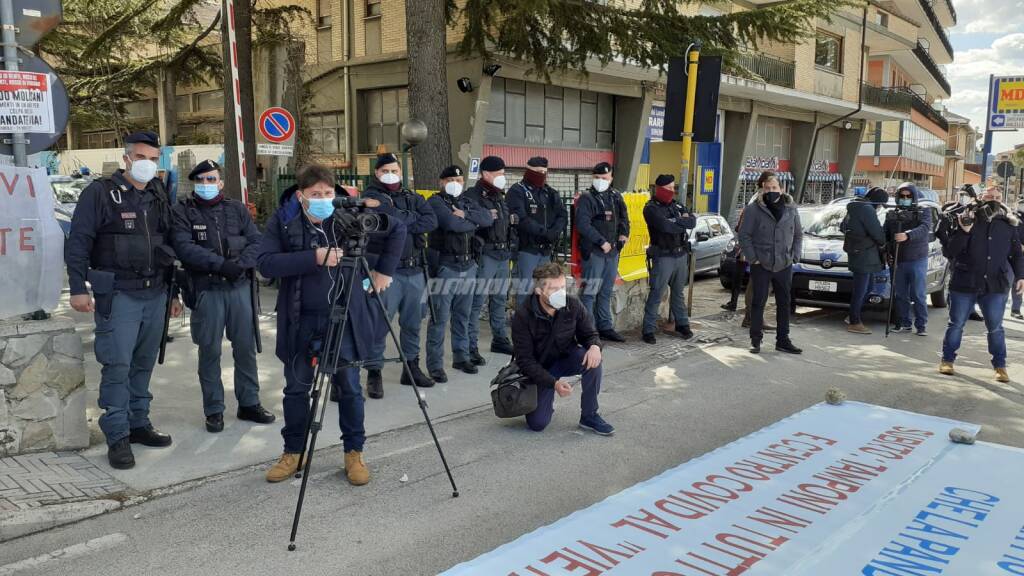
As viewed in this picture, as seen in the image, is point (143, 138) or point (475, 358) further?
point (475, 358)

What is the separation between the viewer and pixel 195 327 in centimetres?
564

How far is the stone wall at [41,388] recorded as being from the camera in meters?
4.94

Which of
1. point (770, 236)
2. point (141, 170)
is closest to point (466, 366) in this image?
point (141, 170)

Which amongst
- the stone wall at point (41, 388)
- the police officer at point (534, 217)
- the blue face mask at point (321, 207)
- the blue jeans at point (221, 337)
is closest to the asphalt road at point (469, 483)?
the blue jeans at point (221, 337)

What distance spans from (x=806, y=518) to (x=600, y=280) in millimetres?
5067

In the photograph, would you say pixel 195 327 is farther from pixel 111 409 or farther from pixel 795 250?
pixel 795 250

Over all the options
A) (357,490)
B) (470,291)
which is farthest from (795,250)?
(357,490)

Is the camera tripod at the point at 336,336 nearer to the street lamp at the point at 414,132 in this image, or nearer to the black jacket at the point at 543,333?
the black jacket at the point at 543,333

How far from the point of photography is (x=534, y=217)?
8242 mm

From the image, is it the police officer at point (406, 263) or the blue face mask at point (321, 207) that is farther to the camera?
the police officer at point (406, 263)

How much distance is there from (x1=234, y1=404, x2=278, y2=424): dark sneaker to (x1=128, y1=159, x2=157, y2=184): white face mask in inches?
74.8

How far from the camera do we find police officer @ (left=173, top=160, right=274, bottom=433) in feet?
17.8

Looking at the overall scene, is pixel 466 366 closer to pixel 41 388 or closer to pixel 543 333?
pixel 543 333

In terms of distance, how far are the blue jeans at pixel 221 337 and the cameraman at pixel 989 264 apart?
21.9ft
